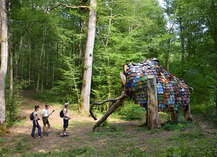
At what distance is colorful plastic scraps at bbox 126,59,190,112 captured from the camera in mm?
6742

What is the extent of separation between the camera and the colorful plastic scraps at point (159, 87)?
6.74 metres

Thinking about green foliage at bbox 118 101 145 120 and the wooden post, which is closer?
the wooden post

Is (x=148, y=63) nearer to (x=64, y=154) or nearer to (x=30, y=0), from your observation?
(x=64, y=154)

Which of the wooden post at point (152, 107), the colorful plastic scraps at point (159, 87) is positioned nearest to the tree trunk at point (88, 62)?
the colorful plastic scraps at point (159, 87)

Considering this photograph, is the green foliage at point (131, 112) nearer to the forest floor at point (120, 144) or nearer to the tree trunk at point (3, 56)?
the forest floor at point (120, 144)

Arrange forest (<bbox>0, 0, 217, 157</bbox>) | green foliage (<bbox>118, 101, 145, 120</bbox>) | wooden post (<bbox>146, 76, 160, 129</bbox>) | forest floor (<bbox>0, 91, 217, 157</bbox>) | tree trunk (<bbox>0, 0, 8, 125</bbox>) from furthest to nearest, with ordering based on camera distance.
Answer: green foliage (<bbox>118, 101, 145, 120</bbox>) < tree trunk (<bbox>0, 0, 8, 125</bbox>) < wooden post (<bbox>146, 76, 160, 129</bbox>) < forest (<bbox>0, 0, 217, 157</bbox>) < forest floor (<bbox>0, 91, 217, 157</bbox>)

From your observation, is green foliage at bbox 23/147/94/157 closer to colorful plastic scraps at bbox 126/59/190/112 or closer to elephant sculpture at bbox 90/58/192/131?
elephant sculpture at bbox 90/58/192/131

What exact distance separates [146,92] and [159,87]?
1.98ft

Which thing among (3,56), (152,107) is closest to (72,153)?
(152,107)

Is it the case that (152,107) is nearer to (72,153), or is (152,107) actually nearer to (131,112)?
(72,153)

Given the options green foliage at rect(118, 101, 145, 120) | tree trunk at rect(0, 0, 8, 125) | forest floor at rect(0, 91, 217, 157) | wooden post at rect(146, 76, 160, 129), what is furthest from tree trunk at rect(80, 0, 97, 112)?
wooden post at rect(146, 76, 160, 129)

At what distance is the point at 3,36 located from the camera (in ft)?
23.0

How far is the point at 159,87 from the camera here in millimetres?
6773

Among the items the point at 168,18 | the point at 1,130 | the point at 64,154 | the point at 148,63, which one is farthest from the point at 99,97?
the point at 168,18
